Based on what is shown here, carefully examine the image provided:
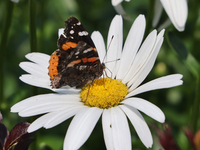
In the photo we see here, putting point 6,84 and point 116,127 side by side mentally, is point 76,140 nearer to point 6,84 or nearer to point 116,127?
point 116,127

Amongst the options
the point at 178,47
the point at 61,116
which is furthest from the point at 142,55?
the point at 61,116

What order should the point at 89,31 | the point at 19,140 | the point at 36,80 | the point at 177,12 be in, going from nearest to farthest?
1. the point at 19,140
2. the point at 177,12
3. the point at 36,80
4. the point at 89,31

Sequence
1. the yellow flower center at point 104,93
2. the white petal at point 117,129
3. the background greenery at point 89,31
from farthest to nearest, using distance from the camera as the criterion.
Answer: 1. the background greenery at point 89,31
2. the yellow flower center at point 104,93
3. the white petal at point 117,129

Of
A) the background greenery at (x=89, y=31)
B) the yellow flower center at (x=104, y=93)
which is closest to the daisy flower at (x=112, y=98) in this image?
the yellow flower center at (x=104, y=93)

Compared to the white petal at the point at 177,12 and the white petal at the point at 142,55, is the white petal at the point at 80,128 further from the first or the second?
the white petal at the point at 177,12

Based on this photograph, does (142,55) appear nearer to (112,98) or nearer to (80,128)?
(112,98)

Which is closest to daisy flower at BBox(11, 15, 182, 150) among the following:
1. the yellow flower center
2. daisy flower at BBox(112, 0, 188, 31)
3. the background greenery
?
the yellow flower center
